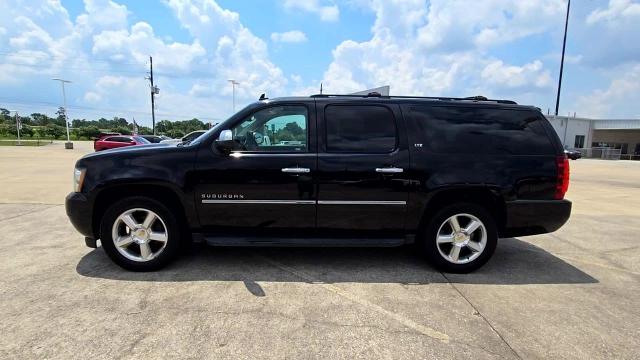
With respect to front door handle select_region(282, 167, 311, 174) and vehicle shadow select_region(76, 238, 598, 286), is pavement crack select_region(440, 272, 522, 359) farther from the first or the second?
front door handle select_region(282, 167, 311, 174)

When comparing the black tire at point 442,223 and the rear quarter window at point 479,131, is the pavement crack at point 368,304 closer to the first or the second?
the black tire at point 442,223

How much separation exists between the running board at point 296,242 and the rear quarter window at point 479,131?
1.18 metres

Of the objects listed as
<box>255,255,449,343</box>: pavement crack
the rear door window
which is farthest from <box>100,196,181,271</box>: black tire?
the rear door window

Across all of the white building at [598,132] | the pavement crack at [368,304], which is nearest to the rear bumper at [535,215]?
the pavement crack at [368,304]

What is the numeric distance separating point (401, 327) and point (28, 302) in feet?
10.5

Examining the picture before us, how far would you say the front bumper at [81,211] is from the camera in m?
4.04

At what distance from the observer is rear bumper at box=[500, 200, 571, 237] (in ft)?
13.9

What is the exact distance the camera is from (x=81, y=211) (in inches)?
159

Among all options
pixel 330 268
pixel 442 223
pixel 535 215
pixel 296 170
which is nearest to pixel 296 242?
pixel 330 268

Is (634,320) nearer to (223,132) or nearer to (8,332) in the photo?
(223,132)

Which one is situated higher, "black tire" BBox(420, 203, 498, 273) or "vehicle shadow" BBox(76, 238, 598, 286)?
"black tire" BBox(420, 203, 498, 273)

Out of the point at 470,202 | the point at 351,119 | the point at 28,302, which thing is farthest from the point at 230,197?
the point at 470,202

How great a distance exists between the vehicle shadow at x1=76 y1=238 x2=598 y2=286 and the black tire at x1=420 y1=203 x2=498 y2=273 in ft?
0.34

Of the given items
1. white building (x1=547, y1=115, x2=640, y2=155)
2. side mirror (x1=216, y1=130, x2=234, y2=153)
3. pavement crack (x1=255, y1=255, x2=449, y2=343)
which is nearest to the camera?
pavement crack (x1=255, y1=255, x2=449, y2=343)
